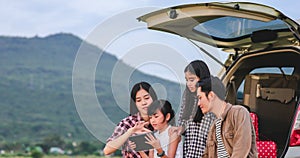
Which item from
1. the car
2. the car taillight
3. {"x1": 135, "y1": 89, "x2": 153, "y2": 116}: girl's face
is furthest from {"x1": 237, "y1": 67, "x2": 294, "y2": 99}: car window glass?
{"x1": 135, "y1": 89, "x2": 153, "y2": 116}: girl's face

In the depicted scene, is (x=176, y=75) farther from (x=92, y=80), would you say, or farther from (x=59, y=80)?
(x=59, y=80)

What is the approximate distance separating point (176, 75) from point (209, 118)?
0.36 m

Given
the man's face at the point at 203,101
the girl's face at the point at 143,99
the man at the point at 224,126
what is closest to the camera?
the man at the point at 224,126

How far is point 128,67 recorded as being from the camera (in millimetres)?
3777

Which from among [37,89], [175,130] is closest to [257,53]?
[175,130]

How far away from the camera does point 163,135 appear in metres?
3.81

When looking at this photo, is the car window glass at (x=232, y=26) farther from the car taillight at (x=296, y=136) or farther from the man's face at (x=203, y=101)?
the man's face at (x=203, y=101)

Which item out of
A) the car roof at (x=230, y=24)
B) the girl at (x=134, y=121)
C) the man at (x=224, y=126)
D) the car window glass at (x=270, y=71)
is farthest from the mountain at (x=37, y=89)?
the man at (x=224, y=126)

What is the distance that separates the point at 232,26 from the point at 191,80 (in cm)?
106

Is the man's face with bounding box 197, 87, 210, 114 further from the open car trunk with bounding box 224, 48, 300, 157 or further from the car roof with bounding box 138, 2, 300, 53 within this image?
the open car trunk with bounding box 224, 48, 300, 157

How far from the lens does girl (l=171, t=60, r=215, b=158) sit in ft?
12.3

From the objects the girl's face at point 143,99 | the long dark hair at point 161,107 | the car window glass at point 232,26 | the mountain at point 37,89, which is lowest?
the mountain at point 37,89

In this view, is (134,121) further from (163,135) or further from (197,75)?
(197,75)

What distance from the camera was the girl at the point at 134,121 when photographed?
367 cm
